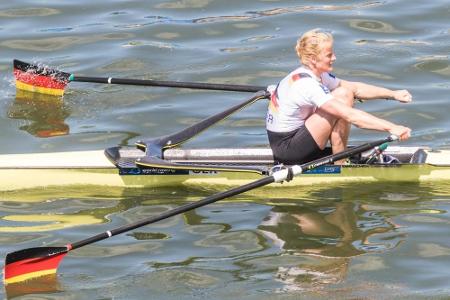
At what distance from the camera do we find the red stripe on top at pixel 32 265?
7.93 metres

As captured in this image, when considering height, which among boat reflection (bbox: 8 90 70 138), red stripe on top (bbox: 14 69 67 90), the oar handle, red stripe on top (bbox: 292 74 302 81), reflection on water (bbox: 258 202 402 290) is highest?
red stripe on top (bbox: 292 74 302 81)

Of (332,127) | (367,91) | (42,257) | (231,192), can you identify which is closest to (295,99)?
(332,127)

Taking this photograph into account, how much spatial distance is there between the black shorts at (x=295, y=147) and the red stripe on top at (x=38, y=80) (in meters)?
3.57

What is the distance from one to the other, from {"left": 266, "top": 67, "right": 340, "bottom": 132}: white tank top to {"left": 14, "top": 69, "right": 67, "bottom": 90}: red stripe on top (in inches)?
140

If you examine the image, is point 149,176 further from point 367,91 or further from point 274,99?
point 367,91

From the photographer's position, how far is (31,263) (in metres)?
8.02

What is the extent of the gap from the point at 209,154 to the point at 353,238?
1.69 metres

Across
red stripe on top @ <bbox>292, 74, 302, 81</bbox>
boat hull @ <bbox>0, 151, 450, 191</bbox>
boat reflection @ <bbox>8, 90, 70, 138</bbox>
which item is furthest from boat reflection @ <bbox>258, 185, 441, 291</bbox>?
boat reflection @ <bbox>8, 90, 70, 138</bbox>

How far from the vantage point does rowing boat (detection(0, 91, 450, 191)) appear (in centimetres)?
948

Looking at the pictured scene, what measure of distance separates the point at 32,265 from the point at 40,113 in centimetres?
429

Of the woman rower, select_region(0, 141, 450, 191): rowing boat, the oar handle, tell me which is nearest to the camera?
the woman rower

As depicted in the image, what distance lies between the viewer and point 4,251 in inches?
337

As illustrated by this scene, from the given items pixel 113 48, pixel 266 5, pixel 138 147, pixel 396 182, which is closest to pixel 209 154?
pixel 138 147

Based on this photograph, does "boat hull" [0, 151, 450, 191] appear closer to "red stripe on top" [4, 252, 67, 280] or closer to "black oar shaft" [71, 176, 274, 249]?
"black oar shaft" [71, 176, 274, 249]
